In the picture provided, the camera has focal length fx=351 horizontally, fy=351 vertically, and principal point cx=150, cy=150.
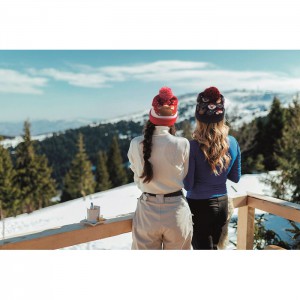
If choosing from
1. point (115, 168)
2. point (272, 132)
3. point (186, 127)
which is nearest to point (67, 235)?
point (186, 127)

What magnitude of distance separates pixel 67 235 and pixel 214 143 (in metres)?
0.80

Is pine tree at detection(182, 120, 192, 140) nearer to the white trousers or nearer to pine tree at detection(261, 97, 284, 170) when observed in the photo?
pine tree at detection(261, 97, 284, 170)

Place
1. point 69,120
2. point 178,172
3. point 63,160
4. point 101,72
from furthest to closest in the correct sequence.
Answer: point 101,72
point 69,120
point 63,160
point 178,172

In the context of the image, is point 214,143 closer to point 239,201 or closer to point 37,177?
point 239,201

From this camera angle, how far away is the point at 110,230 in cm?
169

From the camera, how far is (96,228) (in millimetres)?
1628

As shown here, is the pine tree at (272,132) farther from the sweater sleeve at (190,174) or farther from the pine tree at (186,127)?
the sweater sleeve at (190,174)

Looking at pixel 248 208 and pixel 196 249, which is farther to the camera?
pixel 248 208

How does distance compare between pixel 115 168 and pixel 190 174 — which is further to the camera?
pixel 115 168

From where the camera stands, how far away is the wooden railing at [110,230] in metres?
1.41

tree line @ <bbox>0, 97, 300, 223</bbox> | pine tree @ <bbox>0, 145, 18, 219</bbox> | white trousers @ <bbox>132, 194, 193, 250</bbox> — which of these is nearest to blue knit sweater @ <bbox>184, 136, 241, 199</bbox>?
white trousers @ <bbox>132, 194, 193, 250</bbox>
